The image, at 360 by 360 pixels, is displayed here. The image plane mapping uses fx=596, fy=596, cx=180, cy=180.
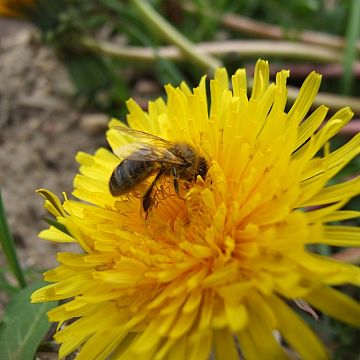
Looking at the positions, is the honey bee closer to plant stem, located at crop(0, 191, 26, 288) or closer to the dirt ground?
plant stem, located at crop(0, 191, 26, 288)

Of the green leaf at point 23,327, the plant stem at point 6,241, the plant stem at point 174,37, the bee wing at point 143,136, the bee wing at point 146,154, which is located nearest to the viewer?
the bee wing at point 146,154

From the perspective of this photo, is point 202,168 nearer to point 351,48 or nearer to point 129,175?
point 129,175

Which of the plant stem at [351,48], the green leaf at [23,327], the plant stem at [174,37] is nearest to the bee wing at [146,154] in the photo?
the green leaf at [23,327]

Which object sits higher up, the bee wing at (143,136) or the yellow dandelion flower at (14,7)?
the yellow dandelion flower at (14,7)

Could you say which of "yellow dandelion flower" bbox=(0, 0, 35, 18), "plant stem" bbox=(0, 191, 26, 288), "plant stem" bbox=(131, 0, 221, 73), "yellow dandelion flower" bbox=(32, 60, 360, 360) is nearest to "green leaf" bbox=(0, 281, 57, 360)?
"plant stem" bbox=(0, 191, 26, 288)

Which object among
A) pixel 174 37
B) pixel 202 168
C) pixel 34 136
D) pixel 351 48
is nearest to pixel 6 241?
pixel 202 168

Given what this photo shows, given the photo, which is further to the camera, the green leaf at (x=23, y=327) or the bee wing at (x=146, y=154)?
the green leaf at (x=23, y=327)

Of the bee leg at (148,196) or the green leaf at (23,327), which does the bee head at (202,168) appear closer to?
the bee leg at (148,196)
